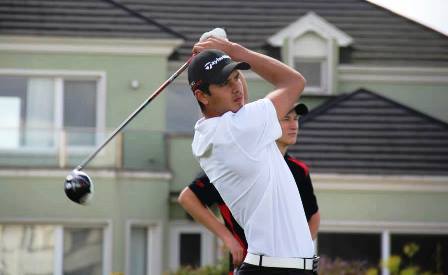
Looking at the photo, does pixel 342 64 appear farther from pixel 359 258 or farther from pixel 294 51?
pixel 359 258

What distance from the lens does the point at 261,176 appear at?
21.4ft

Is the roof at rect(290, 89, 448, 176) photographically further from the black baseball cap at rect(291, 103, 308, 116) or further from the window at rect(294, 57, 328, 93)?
the black baseball cap at rect(291, 103, 308, 116)

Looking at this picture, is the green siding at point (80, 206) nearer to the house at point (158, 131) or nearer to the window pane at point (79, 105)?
the house at point (158, 131)

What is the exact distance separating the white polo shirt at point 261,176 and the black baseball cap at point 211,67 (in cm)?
17

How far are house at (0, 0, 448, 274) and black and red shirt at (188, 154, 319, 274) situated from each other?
1350 centimetres

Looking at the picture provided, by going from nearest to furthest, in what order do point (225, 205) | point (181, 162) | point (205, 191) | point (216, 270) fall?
1. point (225, 205)
2. point (205, 191)
3. point (216, 270)
4. point (181, 162)

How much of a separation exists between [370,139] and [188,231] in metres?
3.43

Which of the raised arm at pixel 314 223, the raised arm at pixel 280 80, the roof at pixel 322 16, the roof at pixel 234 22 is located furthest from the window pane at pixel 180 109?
the raised arm at pixel 280 80

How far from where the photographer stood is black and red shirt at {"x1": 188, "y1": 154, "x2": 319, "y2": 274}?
8344mm

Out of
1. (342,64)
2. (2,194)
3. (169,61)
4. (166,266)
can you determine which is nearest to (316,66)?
(342,64)

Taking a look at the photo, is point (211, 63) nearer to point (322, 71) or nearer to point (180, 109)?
point (180, 109)

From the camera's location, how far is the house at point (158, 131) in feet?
75.6

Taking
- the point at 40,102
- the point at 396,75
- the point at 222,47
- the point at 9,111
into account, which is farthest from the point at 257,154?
the point at 396,75

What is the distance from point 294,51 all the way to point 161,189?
134 inches
